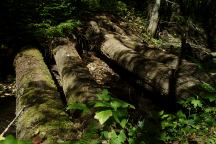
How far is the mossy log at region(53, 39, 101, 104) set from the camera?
244 inches

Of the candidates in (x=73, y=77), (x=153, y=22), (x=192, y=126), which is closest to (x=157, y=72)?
(x=73, y=77)

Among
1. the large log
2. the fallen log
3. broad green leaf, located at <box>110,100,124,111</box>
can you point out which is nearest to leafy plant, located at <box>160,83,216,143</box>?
the fallen log

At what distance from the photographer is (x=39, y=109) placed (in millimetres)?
5527

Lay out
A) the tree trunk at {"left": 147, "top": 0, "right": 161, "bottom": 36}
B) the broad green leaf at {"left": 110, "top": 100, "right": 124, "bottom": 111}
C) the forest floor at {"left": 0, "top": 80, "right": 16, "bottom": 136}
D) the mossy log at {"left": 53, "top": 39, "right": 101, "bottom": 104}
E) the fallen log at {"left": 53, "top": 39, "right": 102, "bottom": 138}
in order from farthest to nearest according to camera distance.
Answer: the tree trunk at {"left": 147, "top": 0, "right": 161, "bottom": 36} < the forest floor at {"left": 0, "top": 80, "right": 16, "bottom": 136} < the mossy log at {"left": 53, "top": 39, "right": 101, "bottom": 104} < the fallen log at {"left": 53, "top": 39, "right": 102, "bottom": 138} < the broad green leaf at {"left": 110, "top": 100, "right": 124, "bottom": 111}

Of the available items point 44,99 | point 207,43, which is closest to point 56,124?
point 44,99

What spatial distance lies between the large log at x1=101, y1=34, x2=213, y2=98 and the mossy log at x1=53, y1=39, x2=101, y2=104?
→ 1289mm

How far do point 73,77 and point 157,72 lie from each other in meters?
1.93

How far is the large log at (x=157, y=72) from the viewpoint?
6.76 metres

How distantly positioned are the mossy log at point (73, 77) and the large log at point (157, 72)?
1289 millimetres

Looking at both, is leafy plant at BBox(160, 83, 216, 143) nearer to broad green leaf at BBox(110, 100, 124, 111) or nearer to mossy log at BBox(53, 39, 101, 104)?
mossy log at BBox(53, 39, 101, 104)

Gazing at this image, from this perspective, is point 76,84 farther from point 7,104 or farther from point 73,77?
point 7,104

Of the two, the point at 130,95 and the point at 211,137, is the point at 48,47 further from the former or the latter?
the point at 211,137

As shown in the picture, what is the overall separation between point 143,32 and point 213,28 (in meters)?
5.58

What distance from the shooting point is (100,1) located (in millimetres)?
15109
